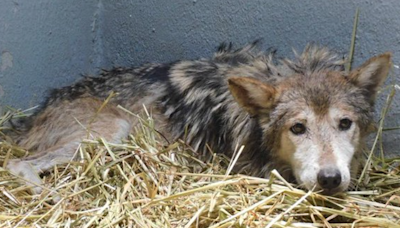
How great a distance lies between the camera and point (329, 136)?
11.9 feet

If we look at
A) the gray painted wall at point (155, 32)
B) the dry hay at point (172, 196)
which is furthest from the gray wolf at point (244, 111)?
the gray painted wall at point (155, 32)

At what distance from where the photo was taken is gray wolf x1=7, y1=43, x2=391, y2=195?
369cm

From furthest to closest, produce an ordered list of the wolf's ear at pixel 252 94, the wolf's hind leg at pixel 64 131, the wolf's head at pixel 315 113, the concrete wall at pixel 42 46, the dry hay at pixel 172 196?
the concrete wall at pixel 42 46 < the wolf's hind leg at pixel 64 131 < the wolf's ear at pixel 252 94 < the wolf's head at pixel 315 113 < the dry hay at pixel 172 196

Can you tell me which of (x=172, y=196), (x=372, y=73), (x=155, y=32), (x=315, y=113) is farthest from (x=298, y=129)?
(x=155, y=32)

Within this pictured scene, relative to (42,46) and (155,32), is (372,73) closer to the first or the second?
(155,32)

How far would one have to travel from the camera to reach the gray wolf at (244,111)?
3.69 metres

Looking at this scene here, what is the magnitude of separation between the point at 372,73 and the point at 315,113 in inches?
17.9

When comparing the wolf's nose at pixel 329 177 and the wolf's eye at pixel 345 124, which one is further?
the wolf's eye at pixel 345 124

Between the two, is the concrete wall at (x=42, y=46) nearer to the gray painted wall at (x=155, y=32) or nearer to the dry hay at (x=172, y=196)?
the gray painted wall at (x=155, y=32)

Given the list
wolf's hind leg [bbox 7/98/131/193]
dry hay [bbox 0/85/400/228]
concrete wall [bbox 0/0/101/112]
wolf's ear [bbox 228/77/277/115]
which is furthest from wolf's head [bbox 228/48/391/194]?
concrete wall [bbox 0/0/101/112]

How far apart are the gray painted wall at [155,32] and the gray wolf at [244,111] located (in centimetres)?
23

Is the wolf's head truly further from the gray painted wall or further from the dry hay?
the gray painted wall

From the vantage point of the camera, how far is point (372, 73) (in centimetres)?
387

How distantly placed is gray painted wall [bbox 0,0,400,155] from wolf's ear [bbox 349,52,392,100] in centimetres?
40
